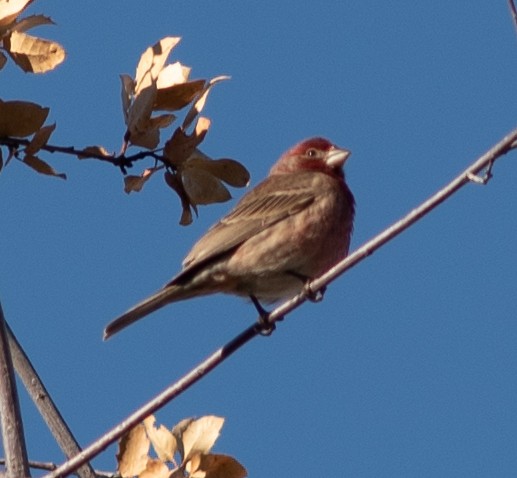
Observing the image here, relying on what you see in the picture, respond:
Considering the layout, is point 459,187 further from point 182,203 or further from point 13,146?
point 13,146

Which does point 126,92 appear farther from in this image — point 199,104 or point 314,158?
point 314,158

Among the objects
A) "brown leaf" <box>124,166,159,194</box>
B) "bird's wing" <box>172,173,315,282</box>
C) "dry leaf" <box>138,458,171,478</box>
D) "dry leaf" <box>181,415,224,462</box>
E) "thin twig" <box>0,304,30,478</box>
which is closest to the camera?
"thin twig" <box>0,304,30,478</box>

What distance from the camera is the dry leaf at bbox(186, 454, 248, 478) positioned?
11.2 ft

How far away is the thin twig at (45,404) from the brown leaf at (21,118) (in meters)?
0.63

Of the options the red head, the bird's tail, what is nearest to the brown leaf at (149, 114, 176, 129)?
the bird's tail

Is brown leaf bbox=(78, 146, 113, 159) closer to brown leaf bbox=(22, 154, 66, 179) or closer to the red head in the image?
brown leaf bbox=(22, 154, 66, 179)

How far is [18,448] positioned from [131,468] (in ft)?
1.79

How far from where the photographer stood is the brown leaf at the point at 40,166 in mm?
3518

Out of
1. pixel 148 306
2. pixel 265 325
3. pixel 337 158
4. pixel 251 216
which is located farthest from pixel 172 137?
pixel 337 158

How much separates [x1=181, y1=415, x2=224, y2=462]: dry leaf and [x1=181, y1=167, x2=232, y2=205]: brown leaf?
2.76ft

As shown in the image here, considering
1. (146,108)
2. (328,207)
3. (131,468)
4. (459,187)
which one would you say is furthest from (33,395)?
(328,207)

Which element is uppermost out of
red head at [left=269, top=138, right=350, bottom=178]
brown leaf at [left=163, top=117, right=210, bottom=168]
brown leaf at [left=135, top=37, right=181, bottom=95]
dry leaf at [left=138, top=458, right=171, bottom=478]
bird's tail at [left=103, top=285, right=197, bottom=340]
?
red head at [left=269, top=138, right=350, bottom=178]

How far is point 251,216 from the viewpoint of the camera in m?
7.32

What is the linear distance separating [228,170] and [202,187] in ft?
0.44
